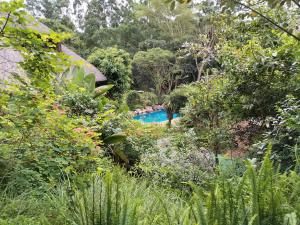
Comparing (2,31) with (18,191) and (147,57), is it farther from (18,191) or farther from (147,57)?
(147,57)

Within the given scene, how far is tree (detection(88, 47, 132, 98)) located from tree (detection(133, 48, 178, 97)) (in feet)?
20.1

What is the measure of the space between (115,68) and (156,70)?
8.16 meters

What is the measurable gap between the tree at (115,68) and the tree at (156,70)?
6.12 metres

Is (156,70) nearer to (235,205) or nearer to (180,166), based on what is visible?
(180,166)

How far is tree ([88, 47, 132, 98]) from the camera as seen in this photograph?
15.9 m

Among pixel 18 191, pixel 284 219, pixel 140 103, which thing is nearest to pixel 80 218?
pixel 284 219

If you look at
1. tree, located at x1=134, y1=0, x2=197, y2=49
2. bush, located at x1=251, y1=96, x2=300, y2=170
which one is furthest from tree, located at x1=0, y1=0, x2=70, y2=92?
tree, located at x1=134, y1=0, x2=197, y2=49

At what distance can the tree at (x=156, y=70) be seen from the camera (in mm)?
22484

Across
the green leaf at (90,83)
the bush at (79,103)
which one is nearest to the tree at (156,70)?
the green leaf at (90,83)

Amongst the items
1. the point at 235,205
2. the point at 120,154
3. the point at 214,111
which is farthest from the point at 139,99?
the point at 235,205

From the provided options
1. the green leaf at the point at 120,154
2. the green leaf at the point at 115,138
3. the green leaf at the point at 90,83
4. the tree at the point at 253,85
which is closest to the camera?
the tree at the point at 253,85

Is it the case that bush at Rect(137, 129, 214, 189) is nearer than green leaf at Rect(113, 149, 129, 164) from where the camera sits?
Yes

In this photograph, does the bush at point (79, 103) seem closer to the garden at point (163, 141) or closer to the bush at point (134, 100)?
the garden at point (163, 141)

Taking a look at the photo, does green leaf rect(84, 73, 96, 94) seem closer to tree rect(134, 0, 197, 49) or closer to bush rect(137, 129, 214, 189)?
bush rect(137, 129, 214, 189)
